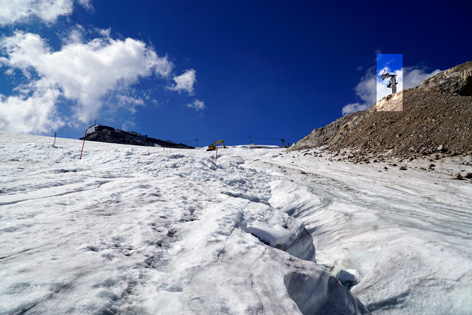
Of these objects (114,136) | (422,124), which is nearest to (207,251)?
(422,124)

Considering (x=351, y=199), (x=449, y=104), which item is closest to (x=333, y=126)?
(x=449, y=104)

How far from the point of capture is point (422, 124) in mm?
16312

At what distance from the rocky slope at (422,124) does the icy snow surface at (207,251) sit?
8658mm

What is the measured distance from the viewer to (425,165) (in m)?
12.5

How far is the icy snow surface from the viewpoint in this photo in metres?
2.01

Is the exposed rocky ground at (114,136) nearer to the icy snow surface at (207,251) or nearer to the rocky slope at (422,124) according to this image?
the rocky slope at (422,124)

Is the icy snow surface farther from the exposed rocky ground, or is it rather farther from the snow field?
the exposed rocky ground

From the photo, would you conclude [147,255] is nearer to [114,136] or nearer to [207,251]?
[207,251]

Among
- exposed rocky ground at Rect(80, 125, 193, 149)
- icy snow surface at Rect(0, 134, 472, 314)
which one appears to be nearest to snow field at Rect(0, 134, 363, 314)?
icy snow surface at Rect(0, 134, 472, 314)

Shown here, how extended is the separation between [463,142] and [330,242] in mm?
13470

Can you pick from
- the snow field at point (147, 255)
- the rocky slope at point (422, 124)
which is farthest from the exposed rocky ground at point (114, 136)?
the snow field at point (147, 255)

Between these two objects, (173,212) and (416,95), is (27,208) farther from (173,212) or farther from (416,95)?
(416,95)

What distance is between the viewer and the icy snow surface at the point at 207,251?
201 cm

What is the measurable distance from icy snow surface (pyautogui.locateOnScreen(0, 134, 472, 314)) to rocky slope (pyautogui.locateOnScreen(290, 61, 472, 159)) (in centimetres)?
866
